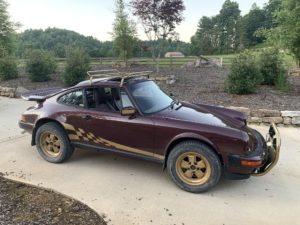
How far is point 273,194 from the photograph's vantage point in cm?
389

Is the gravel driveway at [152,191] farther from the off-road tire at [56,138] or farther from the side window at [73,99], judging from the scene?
the side window at [73,99]

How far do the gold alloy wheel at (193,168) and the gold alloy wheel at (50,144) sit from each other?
211cm

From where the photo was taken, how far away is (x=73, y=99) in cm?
469

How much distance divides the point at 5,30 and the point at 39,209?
1026 centimetres

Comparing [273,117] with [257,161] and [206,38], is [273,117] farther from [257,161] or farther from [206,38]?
[206,38]

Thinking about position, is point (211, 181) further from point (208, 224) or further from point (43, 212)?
point (43, 212)

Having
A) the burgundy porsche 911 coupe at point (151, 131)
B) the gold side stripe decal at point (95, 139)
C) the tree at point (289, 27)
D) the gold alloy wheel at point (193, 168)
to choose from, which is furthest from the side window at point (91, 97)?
the tree at point (289, 27)

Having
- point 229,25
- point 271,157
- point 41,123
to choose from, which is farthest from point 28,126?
point 229,25

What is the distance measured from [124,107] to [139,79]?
73cm

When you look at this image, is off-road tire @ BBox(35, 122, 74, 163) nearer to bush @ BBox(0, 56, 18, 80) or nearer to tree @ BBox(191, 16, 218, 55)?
bush @ BBox(0, 56, 18, 80)

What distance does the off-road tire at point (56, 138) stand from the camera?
15.5ft

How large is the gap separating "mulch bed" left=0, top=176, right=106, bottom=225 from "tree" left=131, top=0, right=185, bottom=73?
10130 mm

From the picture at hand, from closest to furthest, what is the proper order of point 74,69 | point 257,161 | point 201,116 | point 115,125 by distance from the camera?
point 257,161 < point 201,116 < point 115,125 < point 74,69

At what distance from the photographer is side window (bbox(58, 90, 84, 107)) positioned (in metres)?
4.62
